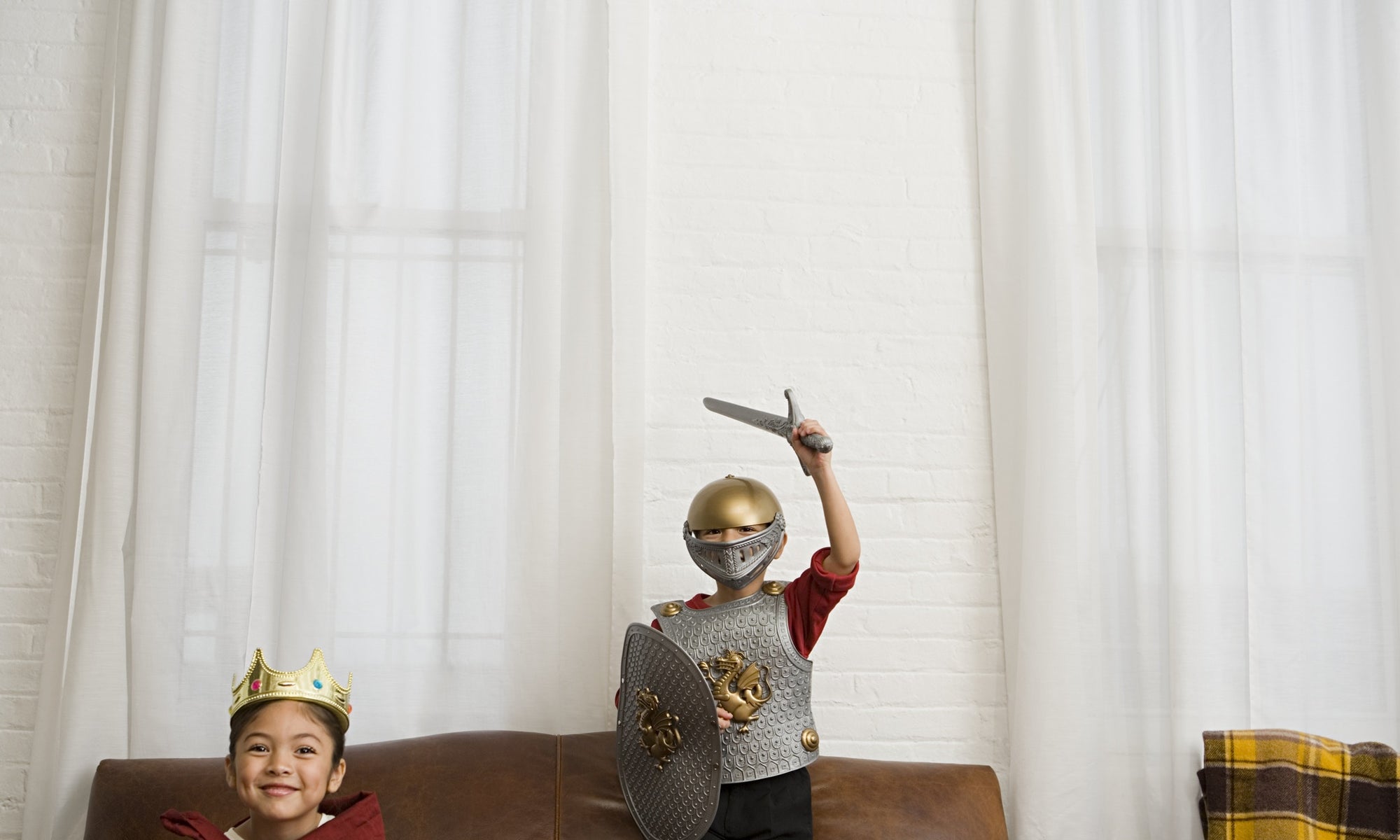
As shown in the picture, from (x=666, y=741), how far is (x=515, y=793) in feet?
1.08

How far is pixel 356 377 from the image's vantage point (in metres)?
2.18

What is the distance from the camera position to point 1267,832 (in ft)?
6.92

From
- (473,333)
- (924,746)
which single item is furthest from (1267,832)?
(473,333)

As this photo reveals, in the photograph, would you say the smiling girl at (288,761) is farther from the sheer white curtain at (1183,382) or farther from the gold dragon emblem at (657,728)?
the sheer white curtain at (1183,382)

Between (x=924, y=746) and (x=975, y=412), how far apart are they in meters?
0.74

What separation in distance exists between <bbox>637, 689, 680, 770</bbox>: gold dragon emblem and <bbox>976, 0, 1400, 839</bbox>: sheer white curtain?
86 cm

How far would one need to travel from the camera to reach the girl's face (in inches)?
58.6

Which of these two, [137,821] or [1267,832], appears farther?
[1267,832]

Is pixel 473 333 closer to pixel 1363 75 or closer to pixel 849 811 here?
pixel 849 811

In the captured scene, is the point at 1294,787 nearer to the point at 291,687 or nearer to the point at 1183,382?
the point at 1183,382

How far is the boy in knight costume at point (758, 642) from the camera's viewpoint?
69.7 inches

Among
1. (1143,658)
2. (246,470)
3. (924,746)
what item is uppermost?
(246,470)

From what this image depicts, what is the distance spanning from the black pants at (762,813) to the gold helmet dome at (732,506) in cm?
44

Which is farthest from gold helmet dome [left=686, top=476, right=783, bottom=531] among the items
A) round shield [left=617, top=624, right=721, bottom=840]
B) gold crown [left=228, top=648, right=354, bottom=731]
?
gold crown [left=228, top=648, right=354, bottom=731]
